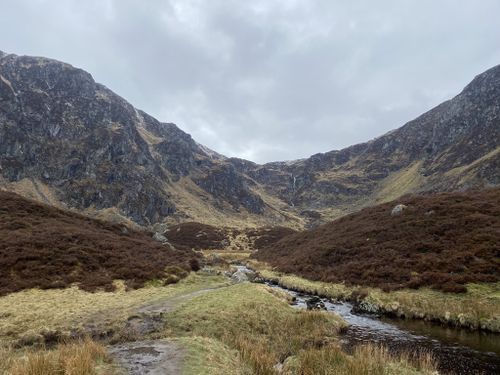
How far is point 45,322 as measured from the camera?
23.8m

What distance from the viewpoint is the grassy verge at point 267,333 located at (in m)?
14.7

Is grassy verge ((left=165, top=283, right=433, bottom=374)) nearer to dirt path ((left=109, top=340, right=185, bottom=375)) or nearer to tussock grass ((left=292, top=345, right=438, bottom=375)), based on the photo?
tussock grass ((left=292, top=345, right=438, bottom=375))

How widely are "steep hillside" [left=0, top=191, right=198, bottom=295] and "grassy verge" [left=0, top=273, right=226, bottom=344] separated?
76.7 inches

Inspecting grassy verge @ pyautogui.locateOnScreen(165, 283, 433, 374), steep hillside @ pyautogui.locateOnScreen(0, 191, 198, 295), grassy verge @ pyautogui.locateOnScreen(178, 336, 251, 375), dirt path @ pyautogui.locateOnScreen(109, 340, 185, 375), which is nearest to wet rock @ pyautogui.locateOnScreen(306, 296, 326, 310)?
grassy verge @ pyautogui.locateOnScreen(165, 283, 433, 374)

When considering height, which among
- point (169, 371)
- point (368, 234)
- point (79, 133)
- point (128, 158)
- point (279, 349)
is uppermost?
point (79, 133)

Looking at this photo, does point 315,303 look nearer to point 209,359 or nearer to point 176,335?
point 176,335

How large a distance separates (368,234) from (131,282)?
34.8m

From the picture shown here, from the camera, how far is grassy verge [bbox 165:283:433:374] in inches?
578

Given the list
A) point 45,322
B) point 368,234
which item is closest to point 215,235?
point 368,234

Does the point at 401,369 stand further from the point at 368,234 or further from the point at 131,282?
the point at 368,234

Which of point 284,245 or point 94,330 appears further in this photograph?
point 284,245

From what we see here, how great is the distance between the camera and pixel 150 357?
14.7 m

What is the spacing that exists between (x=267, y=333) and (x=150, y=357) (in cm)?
1120

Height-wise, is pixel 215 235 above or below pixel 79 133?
below
